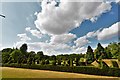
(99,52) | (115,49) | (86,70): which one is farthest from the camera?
(99,52)

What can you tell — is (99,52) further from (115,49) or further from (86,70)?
(86,70)

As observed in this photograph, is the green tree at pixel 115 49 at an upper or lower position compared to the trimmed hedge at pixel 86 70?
upper

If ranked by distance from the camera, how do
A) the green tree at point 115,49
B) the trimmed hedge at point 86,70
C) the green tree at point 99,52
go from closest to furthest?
the trimmed hedge at point 86,70, the green tree at point 115,49, the green tree at point 99,52

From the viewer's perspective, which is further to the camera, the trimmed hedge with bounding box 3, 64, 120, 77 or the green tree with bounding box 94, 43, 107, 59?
the green tree with bounding box 94, 43, 107, 59

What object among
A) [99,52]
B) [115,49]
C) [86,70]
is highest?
[115,49]

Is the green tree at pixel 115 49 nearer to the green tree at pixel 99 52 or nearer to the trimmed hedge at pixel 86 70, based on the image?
the green tree at pixel 99 52

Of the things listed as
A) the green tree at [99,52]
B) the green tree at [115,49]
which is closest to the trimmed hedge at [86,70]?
the green tree at [115,49]

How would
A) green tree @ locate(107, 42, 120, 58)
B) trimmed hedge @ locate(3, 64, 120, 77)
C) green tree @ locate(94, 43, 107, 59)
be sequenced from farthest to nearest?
green tree @ locate(94, 43, 107, 59) → green tree @ locate(107, 42, 120, 58) → trimmed hedge @ locate(3, 64, 120, 77)

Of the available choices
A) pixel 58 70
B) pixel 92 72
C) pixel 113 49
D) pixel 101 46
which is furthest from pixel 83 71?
pixel 101 46

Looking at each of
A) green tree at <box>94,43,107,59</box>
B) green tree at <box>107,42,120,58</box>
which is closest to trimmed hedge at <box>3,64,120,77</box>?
green tree at <box>107,42,120,58</box>

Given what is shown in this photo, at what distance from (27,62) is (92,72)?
1638 centimetres

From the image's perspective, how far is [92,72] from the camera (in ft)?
125

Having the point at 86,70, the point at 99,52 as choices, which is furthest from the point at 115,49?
the point at 86,70

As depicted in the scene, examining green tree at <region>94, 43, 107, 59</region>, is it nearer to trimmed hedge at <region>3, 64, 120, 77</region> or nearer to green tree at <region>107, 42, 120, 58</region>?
green tree at <region>107, 42, 120, 58</region>
